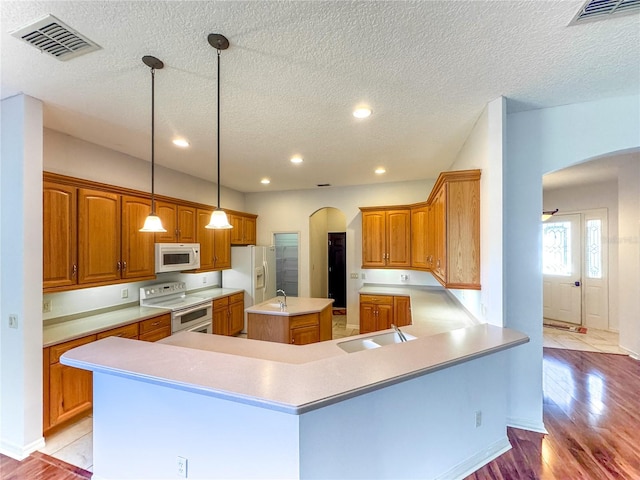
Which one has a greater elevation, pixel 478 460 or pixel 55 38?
pixel 55 38

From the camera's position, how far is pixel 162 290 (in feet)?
12.8

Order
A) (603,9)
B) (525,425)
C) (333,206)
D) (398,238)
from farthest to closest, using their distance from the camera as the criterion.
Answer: (333,206) < (398,238) < (525,425) < (603,9)

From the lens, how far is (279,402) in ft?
3.62

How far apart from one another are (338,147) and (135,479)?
10.9 feet

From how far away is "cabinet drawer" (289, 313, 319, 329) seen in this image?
3332 millimetres

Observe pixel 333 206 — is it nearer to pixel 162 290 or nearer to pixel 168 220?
pixel 168 220

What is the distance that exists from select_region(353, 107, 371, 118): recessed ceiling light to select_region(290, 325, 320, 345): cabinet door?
96.7 inches

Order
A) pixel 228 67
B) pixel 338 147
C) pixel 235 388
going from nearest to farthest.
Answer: pixel 235 388 → pixel 228 67 → pixel 338 147

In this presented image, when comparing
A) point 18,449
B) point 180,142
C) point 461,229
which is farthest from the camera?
point 180,142

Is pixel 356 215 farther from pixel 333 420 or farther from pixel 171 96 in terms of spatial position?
pixel 333 420

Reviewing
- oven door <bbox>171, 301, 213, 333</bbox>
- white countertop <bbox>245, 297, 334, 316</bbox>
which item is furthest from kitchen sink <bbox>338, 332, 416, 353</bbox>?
oven door <bbox>171, 301, 213, 333</bbox>

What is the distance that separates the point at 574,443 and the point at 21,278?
15.1 ft

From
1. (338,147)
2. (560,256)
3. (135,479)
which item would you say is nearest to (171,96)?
(338,147)

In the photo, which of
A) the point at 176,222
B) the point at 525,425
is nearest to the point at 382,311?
the point at 525,425
